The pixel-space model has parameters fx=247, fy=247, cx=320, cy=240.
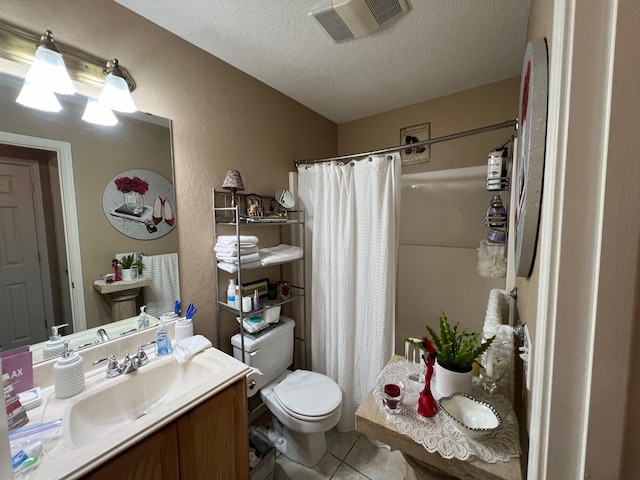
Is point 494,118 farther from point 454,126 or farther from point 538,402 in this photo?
point 538,402

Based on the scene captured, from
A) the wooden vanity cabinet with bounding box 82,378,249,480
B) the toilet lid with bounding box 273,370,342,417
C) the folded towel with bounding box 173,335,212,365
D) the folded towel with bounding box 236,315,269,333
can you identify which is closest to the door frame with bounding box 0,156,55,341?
the folded towel with bounding box 173,335,212,365

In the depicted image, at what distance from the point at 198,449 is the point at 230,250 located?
883mm

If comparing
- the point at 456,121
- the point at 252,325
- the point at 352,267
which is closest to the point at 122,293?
the point at 252,325

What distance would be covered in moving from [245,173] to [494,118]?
5.94ft

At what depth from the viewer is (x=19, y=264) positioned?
91 cm

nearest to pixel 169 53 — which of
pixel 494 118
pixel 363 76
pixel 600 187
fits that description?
pixel 363 76

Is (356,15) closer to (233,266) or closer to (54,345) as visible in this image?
(233,266)

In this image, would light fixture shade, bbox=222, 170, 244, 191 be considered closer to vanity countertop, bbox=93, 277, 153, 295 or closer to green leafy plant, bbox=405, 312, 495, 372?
vanity countertop, bbox=93, 277, 153, 295

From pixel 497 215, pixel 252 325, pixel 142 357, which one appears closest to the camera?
pixel 142 357

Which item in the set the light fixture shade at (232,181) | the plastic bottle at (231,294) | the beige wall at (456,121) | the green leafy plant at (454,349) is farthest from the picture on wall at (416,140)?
the plastic bottle at (231,294)

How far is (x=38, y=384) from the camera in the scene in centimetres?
94

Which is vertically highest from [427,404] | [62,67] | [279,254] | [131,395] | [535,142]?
[62,67]

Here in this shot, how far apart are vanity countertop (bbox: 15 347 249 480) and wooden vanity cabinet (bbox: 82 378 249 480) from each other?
0.04 metres

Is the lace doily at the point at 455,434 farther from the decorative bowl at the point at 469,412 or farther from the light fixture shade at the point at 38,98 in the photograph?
the light fixture shade at the point at 38,98
